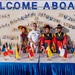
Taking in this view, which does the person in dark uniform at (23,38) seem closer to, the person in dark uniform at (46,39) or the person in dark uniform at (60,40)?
the person in dark uniform at (46,39)

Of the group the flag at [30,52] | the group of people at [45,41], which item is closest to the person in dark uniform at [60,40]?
the group of people at [45,41]

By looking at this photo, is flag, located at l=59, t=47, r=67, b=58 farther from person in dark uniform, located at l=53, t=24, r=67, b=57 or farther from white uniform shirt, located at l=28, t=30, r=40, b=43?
white uniform shirt, located at l=28, t=30, r=40, b=43

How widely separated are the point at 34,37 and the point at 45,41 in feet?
0.65

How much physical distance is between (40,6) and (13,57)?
970mm

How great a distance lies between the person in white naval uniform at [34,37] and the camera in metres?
11.5

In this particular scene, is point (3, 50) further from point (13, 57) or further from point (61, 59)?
point (61, 59)

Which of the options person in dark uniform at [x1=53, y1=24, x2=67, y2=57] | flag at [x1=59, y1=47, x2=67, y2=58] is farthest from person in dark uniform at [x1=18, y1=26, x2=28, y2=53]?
flag at [x1=59, y1=47, x2=67, y2=58]

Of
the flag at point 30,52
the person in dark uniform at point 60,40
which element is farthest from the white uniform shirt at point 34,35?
the person in dark uniform at point 60,40

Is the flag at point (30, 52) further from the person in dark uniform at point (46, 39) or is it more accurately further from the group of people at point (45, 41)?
the person in dark uniform at point (46, 39)

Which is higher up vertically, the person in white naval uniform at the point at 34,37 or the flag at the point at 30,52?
the person in white naval uniform at the point at 34,37

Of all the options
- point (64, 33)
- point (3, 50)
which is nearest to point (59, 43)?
point (64, 33)

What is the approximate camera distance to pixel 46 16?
11555mm

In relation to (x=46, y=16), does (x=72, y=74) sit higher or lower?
lower

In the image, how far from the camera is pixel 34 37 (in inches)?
455
